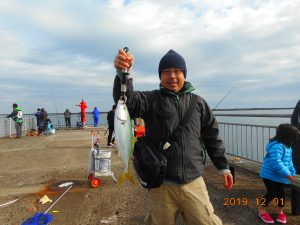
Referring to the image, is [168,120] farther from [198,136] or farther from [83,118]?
[83,118]

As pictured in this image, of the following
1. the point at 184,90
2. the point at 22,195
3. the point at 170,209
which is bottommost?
the point at 22,195

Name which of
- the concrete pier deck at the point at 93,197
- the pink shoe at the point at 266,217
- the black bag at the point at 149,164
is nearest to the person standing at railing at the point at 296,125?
the concrete pier deck at the point at 93,197

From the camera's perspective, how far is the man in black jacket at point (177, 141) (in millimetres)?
3207

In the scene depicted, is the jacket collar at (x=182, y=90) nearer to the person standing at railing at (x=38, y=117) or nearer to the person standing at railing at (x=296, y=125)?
the person standing at railing at (x=296, y=125)

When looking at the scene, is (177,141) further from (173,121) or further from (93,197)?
(93,197)

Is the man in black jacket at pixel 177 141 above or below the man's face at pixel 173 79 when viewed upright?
below

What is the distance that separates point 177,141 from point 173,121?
7.6 inches

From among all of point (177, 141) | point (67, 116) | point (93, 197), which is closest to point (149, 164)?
point (177, 141)

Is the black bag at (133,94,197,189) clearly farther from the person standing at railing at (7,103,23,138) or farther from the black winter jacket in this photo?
the person standing at railing at (7,103,23,138)

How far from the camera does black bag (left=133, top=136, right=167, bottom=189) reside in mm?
3117

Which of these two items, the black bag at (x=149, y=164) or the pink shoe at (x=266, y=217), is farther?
the pink shoe at (x=266, y=217)

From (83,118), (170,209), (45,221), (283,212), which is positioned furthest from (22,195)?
(83,118)

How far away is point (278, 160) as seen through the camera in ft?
16.0

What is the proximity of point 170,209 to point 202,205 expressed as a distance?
12.0 inches
